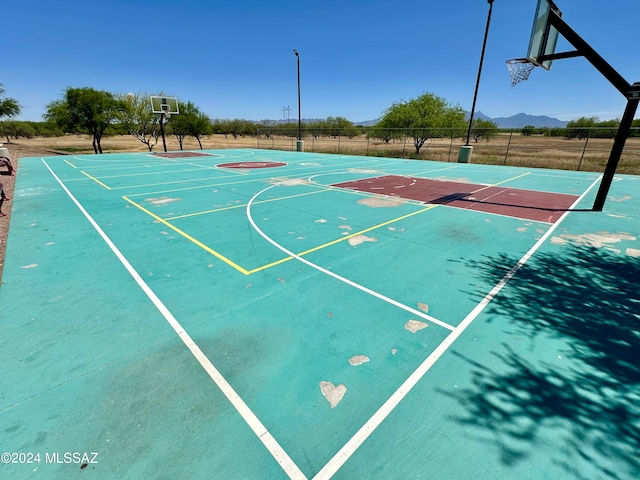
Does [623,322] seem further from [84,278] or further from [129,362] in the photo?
[84,278]

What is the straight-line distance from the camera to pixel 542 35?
9820 mm

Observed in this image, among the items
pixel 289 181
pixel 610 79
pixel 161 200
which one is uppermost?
pixel 610 79

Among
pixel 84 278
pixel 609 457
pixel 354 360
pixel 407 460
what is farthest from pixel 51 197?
pixel 609 457

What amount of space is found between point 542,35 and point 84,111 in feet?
147

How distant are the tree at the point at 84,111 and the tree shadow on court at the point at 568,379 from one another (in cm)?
4582

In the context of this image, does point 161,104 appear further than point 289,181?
Yes

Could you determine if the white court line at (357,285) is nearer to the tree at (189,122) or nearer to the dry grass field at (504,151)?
the dry grass field at (504,151)

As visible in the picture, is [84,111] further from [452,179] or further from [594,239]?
[594,239]

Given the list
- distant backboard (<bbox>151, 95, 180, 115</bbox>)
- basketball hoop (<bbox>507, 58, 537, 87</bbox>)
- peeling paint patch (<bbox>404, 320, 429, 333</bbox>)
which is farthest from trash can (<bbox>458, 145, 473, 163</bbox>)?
distant backboard (<bbox>151, 95, 180, 115</bbox>)

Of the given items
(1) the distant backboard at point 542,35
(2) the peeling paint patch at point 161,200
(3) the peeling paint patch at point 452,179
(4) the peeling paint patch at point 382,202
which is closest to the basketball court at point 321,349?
(1) the distant backboard at point 542,35

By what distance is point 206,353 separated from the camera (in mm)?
3832

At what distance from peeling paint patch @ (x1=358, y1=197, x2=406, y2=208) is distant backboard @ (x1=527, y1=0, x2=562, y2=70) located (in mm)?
6187

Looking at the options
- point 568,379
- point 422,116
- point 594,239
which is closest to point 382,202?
point 594,239

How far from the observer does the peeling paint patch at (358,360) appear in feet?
12.1
